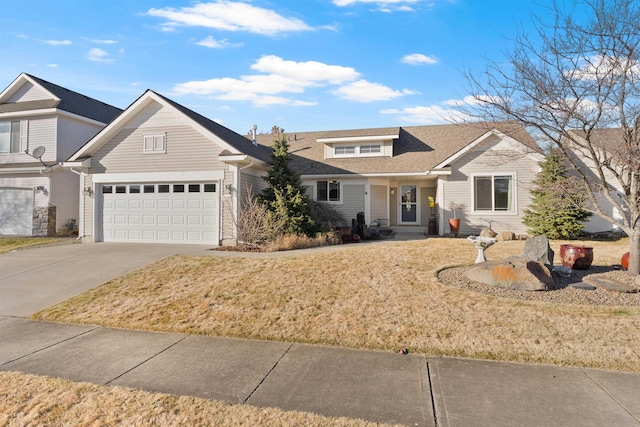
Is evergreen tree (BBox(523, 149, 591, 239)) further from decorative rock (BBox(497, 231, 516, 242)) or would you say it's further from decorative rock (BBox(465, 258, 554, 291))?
decorative rock (BBox(465, 258, 554, 291))

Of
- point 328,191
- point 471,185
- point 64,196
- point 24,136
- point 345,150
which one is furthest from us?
point 345,150

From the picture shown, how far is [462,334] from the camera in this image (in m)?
5.45

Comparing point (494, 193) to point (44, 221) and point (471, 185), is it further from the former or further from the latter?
point (44, 221)

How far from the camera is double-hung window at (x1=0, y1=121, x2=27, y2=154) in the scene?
18219 millimetres

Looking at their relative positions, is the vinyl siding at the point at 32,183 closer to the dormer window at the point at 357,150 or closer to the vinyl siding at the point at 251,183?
the vinyl siding at the point at 251,183

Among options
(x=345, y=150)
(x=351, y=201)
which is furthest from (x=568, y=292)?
(x=345, y=150)

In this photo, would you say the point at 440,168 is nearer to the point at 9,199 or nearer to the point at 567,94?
the point at 567,94

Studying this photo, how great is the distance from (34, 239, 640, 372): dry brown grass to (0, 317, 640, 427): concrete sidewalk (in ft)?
1.27

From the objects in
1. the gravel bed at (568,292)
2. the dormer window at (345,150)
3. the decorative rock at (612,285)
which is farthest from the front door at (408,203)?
the decorative rock at (612,285)

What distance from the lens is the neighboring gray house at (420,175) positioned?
52.4 ft

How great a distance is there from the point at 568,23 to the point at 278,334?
27.0ft

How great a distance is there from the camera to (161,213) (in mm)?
14258

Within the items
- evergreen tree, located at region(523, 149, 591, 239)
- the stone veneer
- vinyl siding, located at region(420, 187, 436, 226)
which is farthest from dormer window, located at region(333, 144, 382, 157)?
the stone veneer

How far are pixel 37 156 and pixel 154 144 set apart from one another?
23.1 ft
